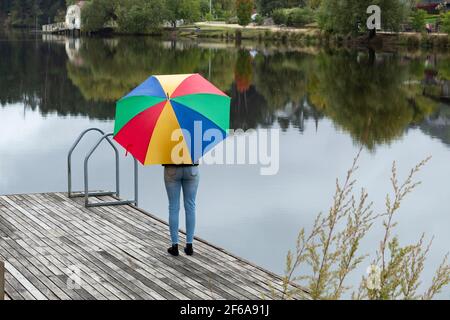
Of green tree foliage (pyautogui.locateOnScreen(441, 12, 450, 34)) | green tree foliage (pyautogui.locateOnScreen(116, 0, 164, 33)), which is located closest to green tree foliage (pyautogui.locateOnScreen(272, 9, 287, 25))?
green tree foliage (pyautogui.locateOnScreen(116, 0, 164, 33))

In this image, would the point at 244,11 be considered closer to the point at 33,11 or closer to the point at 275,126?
the point at 33,11

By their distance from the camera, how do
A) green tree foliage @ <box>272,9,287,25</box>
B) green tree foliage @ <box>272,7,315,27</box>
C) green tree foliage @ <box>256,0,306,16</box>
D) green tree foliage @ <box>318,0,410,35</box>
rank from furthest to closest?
green tree foliage @ <box>256,0,306,16</box> < green tree foliage @ <box>272,9,287,25</box> < green tree foliage @ <box>272,7,315,27</box> < green tree foliage @ <box>318,0,410,35</box>

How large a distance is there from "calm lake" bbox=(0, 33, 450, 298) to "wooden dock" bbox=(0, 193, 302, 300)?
223cm

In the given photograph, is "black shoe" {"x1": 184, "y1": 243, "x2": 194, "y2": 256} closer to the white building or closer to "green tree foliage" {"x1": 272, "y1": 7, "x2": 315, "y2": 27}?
"green tree foliage" {"x1": 272, "y1": 7, "x2": 315, "y2": 27}

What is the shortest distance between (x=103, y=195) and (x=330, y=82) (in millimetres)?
28533

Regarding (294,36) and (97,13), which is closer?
(294,36)

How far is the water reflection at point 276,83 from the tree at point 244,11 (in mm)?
26400

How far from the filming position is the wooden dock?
22.1 feet

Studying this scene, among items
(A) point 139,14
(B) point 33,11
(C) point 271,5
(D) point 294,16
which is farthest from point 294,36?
(B) point 33,11

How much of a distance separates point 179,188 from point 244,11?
3083 inches

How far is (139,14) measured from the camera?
84.9m

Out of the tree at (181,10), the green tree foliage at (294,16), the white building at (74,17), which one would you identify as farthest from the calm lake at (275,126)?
the white building at (74,17)

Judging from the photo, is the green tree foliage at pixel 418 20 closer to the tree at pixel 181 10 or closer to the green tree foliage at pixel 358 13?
the green tree foliage at pixel 358 13
